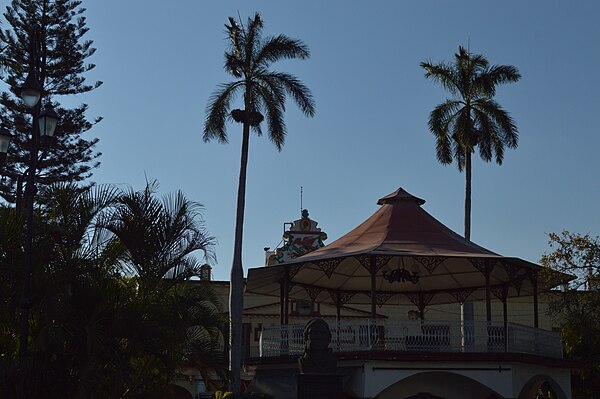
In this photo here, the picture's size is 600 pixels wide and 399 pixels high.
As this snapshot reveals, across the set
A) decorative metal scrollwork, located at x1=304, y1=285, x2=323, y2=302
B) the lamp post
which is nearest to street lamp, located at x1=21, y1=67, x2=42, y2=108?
the lamp post

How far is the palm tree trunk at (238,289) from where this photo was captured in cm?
3162

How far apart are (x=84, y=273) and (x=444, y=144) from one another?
24.4m

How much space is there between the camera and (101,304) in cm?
1725

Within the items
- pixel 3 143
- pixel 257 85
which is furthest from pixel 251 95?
pixel 3 143

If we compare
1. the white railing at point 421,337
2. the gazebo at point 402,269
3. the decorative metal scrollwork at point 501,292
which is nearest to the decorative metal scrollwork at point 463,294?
the gazebo at point 402,269

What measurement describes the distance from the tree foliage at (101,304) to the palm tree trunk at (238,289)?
10951mm

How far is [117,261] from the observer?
63.2 ft

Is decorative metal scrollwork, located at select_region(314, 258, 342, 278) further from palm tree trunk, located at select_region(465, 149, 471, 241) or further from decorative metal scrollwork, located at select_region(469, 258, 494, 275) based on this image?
palm tree trunk, located at select_region(465, 149, 471, 241)

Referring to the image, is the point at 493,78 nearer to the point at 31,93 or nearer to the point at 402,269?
the point at 402,269

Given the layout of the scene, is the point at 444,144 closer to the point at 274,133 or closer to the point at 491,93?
the point at 491,93

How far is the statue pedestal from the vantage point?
2091 cm

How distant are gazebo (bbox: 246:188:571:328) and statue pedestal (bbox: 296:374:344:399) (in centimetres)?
358

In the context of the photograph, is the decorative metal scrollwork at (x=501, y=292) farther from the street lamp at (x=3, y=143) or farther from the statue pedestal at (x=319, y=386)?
the street lamp at (x=3, y=143)

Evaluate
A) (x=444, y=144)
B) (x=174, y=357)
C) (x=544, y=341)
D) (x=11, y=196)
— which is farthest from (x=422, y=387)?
(x=11, y=196)
